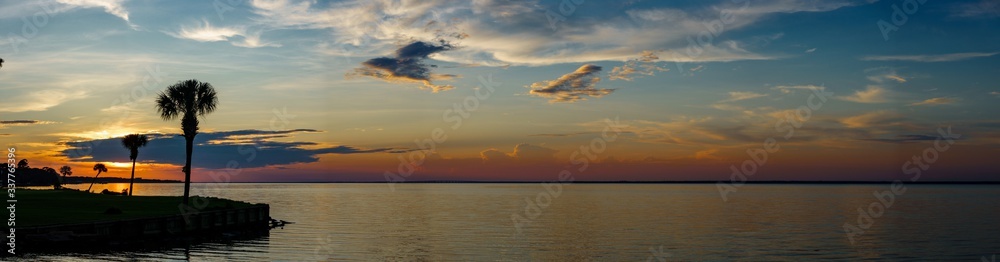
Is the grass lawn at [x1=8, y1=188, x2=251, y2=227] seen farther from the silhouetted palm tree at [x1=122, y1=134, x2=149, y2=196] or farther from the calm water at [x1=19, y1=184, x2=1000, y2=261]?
the silhouetted palm tree at [x1=122, y1=134, x2=149, y2=196]

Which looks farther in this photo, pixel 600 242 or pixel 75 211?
pixel 600 242

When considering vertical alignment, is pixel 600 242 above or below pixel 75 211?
below

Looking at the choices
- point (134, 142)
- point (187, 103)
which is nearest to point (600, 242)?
point (187, 103)

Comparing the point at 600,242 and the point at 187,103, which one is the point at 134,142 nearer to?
the point at 187,103

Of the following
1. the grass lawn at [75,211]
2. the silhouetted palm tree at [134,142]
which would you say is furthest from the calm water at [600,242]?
the silhouetted palm tree at [134,142]

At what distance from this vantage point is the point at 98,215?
5428 centimetres

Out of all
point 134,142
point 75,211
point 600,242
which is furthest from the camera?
point 134,142

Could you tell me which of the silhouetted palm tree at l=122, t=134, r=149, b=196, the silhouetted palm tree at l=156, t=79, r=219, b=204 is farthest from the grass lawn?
the silhouetted palm tree at l=122, t=134, r=149, b=196

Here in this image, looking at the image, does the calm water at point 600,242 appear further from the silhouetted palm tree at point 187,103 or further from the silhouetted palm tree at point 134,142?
the silhouetted palm tree at point 134,142

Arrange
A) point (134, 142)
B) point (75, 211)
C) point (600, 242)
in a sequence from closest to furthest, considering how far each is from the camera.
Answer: point (75, 211) < point (600, 242) < point (134, 142)

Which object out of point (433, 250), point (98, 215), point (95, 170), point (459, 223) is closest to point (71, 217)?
point (98, 215)

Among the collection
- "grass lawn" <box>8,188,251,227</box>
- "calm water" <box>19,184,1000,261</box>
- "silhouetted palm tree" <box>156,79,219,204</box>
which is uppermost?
"silhouetted palm tree" <box>156,79,219,204</box>

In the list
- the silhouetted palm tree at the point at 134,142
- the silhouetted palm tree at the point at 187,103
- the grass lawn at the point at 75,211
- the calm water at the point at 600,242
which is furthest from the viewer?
the silhouetted palm tree at the point at 134,142

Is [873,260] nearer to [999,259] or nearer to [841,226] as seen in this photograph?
[999,259]
